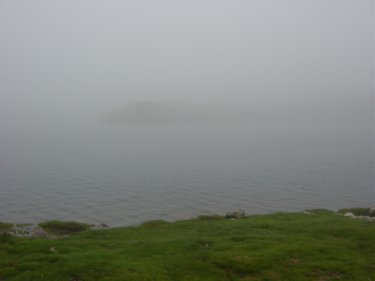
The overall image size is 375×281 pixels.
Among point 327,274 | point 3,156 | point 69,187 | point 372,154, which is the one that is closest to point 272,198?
point 69,187

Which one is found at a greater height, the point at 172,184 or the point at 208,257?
the point at 208,257

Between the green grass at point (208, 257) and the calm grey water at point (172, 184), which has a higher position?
the green grass at point (208, 257)

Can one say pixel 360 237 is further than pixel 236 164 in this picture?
No

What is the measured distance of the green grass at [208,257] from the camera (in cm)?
1703

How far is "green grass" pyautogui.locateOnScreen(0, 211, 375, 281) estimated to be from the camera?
55.9 ft

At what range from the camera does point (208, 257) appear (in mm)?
19172

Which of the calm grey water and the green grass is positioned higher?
the green grass

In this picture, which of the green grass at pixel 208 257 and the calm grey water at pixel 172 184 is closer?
the green grass at pixel 208 257

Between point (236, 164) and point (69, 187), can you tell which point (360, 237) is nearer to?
point (69, 187)

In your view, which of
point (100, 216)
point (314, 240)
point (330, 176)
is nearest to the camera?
point (314, 240)

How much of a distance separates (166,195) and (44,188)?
73.3 ft

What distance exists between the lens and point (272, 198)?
59.7 meters

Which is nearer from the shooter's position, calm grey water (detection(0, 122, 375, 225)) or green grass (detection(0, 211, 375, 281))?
green grass (detection(0, 211, 375, 281))

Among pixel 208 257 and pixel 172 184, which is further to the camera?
pixel 172 184
